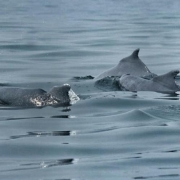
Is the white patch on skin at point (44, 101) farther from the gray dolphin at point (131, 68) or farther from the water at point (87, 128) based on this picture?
the gray dolphin at point (131, 68)

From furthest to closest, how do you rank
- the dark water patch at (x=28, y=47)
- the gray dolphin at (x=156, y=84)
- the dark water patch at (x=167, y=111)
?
the dark water patch at (x=28, y=47)
the gray dolphin at (x=156, y=84)
the dark water patch at (x=167, y=111)

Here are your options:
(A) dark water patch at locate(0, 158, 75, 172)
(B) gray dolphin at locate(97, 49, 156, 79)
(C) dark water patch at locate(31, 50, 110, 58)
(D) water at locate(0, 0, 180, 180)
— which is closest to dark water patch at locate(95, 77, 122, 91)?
(D) water at locate(0, 0, 180, 180)

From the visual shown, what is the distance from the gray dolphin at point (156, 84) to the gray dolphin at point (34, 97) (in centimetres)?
197

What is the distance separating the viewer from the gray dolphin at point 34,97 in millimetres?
12727

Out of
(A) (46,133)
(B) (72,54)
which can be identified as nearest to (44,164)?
(A) (46,133)

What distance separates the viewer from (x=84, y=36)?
1161 inches

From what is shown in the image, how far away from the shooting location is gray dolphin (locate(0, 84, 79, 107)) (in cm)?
1273

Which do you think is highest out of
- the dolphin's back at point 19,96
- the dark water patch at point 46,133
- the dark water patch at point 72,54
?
the dark water patch at point 72,54

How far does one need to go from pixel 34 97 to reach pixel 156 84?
2.71m

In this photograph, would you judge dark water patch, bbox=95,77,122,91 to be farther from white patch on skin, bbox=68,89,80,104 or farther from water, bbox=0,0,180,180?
white patch on skin, bbox=68,89,80,104

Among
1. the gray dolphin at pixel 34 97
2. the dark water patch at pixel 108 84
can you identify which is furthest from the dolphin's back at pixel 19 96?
the dark water patch at pixel 108 84

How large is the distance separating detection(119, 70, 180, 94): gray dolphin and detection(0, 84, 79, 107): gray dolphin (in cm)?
197

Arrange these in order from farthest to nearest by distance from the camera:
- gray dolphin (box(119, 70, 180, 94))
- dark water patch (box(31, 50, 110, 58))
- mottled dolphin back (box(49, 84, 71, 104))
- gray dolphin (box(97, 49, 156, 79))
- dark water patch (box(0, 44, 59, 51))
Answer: dark water patch (box(0, 44, 59, 51)) < dark water patch (box(31, 50, 110, 58)) < gray dolphin (box(97, 49, 156, 79)) < gray dolphin (box(119, 70, 180, 94)) < mottled dolphin back (box(49, 84, 71, 104))

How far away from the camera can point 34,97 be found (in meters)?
12.8
